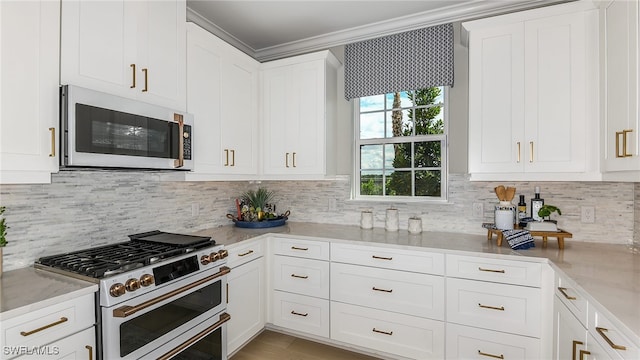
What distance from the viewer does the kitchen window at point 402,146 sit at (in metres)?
2.73

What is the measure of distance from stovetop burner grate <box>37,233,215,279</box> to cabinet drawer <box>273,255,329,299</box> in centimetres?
76

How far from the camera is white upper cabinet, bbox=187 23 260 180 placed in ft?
7.25

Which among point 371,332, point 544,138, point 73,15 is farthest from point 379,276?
point 73,15

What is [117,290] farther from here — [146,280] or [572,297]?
[572,297]

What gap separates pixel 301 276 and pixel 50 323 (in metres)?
1.60

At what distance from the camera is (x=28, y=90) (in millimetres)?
1344

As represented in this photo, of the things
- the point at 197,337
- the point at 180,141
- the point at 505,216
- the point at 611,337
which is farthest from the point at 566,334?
the point at 180,141

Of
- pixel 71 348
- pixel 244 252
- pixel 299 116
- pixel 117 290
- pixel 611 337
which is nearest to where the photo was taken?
pixel 611 337

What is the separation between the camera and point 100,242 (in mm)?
1969

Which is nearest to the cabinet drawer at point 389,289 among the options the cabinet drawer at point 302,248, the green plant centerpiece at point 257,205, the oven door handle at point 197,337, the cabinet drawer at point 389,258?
the cabinet drawer at point 389,258

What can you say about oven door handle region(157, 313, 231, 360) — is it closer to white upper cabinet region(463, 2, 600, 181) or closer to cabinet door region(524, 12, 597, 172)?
white upper cabinet region(463, 2, 600, 181)

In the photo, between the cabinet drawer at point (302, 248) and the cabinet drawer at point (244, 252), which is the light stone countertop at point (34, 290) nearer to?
the cabinet drawer at point (244, 252)

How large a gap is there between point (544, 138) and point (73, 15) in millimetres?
2784

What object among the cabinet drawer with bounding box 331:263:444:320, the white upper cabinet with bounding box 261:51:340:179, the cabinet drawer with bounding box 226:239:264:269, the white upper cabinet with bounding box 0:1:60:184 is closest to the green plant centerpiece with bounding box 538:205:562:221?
the cabinet drawer with bounding box 331:263:444:320
